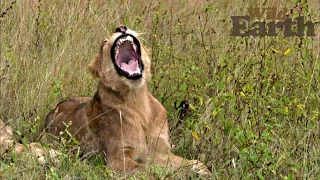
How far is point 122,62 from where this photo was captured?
4996mm

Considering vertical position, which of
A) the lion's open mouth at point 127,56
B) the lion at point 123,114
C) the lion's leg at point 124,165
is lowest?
the lion's leg at point 124,165

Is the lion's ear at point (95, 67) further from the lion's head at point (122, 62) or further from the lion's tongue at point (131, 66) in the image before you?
the lion's tongue at point (131, 66)

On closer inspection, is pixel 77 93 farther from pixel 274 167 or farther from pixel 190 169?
pixel 274 167

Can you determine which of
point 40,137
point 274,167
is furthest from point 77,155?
point 274,167

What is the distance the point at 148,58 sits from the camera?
4969 millimetres

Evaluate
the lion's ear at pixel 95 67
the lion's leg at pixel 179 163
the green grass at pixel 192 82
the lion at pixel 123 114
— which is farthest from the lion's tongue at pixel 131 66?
the lion's leg at pixel 179 163

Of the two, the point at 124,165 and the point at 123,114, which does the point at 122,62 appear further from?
the point at 124,165

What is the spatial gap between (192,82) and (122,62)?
0.57 m

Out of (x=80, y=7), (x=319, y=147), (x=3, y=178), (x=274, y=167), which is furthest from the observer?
(x=80, y=7)

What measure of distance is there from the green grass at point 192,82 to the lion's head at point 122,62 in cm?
33

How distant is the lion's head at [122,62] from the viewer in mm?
4766

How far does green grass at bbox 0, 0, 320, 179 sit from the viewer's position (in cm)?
425

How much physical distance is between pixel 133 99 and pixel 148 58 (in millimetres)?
314

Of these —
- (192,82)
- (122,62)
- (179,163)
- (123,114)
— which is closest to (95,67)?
(122,62)
